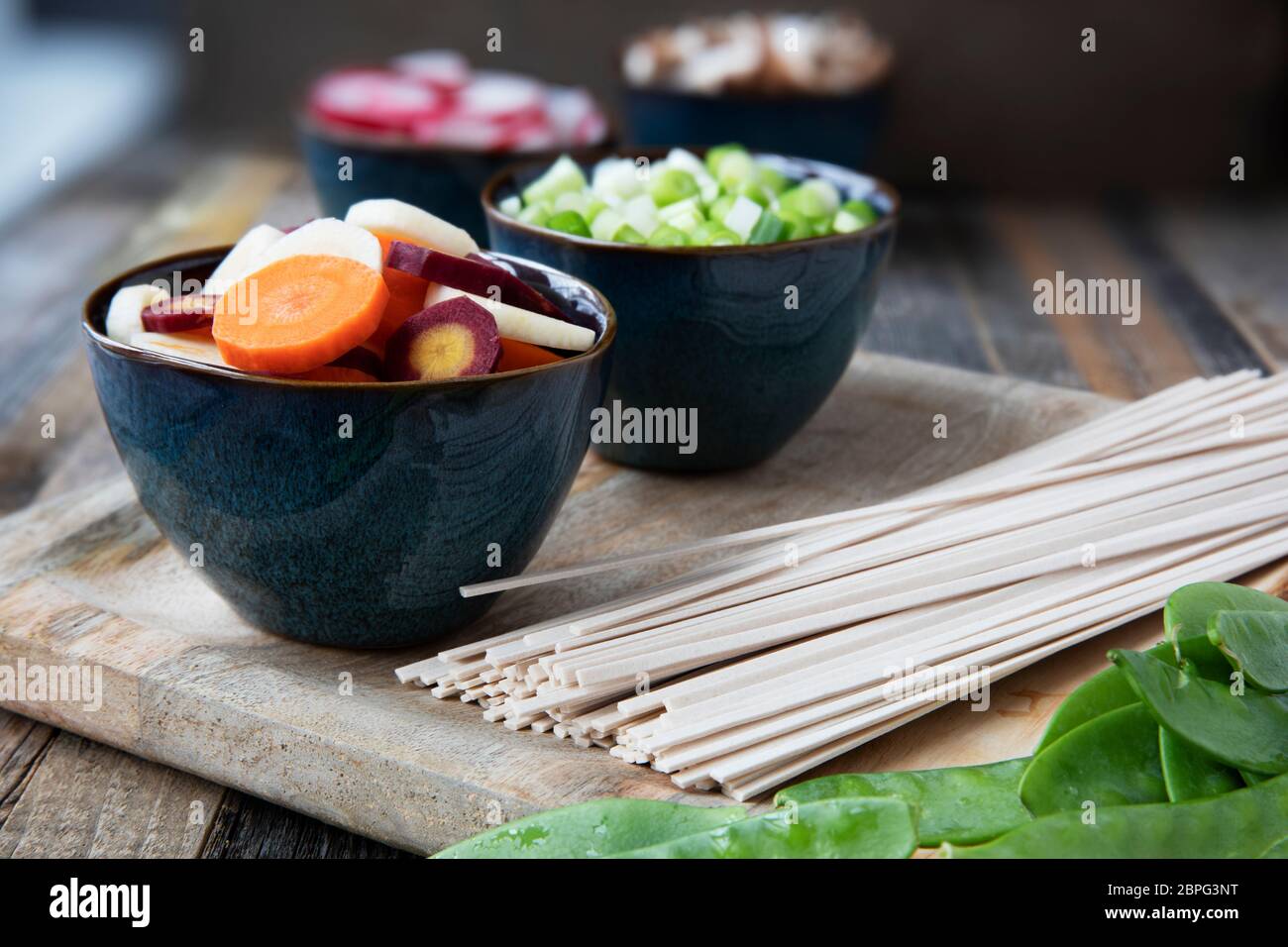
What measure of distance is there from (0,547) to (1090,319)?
5.77ft

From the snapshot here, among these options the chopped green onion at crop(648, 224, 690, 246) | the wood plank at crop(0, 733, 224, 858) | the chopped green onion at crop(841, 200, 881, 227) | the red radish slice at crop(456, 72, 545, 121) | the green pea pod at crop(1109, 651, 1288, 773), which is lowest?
the wood plank at crop(0, 733, 224, 858)

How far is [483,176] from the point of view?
2.06 metres

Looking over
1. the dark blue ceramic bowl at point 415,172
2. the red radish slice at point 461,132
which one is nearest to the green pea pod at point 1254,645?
the dark blue ceramic bowl at point 415,172

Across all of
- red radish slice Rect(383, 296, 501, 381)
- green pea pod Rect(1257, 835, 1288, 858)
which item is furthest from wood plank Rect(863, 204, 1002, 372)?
green pea pod Rect(1257, 835, 1288, 858)

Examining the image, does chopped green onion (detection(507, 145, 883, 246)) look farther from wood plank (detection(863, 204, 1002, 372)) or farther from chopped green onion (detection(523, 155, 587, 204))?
wood plank (detection(863, 204, 1002, 372))

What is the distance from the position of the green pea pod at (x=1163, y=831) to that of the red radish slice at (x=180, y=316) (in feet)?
2.05

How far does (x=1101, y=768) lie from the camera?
3.06 ft

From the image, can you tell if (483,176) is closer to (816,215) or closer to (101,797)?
(816,215)

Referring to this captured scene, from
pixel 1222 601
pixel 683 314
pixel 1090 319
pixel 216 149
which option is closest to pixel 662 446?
pixel 683 314

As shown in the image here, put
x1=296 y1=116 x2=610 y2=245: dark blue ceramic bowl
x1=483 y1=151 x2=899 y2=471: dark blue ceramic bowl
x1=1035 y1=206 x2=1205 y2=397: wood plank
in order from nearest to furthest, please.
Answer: x1=483 y1=151 x2=899 y2=471: dark blue ceramic bowl → x1=296 y1=116 x2=610 y2=245: dark blue ceramic bowl → x1=1035 y1=206 x2=1205 y2=397: wood plank

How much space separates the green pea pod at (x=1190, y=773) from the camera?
35.8 inches

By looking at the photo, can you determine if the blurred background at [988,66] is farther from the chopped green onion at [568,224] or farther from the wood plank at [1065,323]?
the chopped green onion at [568,224]

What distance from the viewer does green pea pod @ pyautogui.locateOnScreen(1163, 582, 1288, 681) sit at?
992 mm

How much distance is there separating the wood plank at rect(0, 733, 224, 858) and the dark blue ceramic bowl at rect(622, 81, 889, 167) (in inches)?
72.2
